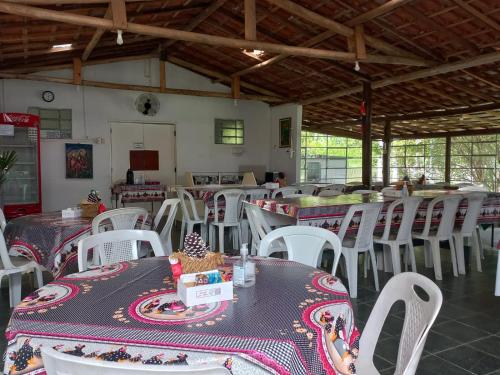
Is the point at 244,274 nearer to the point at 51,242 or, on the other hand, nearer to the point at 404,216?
the point at 51,242

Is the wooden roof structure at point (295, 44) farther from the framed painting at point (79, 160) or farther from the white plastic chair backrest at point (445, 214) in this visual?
the white plastic chair backrest at point (445, 214)

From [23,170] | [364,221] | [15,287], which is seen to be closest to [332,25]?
[364,221]

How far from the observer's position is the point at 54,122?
8.69m

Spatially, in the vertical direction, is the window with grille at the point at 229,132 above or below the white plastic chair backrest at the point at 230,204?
above

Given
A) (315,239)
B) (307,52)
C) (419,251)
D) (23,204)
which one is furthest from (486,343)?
(23,204)

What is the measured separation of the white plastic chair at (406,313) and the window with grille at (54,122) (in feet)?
27.8

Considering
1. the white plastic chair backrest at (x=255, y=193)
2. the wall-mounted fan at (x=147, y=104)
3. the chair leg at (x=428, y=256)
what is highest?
the wall-mounted fan at (x=147, y=104)

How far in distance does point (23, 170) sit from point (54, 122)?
1.29 m

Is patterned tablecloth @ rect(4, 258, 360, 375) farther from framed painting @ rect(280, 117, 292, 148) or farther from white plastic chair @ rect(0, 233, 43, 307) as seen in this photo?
framed painting @ rect(280, 117, 292, 148)

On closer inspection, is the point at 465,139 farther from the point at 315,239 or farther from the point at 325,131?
the point at 315,239

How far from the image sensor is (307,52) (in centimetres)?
629

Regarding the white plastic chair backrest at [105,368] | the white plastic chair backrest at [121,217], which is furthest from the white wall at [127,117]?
the white plastic chair backrest at [105,368]

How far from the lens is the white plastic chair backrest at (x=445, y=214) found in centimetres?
460

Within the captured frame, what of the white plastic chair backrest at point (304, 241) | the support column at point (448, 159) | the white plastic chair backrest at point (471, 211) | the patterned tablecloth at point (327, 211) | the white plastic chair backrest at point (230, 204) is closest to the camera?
the white plastic chair backrest at point (304, 241)
